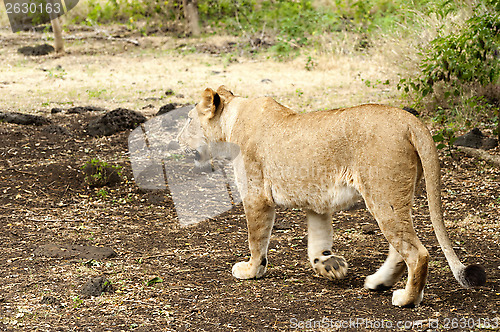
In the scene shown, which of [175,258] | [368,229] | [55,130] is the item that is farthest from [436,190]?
[55,130]

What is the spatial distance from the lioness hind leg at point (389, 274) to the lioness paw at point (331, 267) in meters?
0.26

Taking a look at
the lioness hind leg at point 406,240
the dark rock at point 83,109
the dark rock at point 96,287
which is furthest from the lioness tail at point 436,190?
the dark rock at point 83,109

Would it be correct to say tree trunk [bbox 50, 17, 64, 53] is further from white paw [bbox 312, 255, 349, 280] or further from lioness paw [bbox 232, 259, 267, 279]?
white paw [bbox 312, 255, 349, 280]

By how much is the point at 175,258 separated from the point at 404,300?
6.67ft

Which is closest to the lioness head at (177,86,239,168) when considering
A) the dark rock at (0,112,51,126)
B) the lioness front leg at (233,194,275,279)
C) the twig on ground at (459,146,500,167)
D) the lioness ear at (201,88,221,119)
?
the lioness ear at (201,88,221,119)

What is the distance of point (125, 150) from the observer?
27.2 feet

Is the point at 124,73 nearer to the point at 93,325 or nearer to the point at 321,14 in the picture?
the point at 321,14

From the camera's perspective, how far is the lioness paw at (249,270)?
4.50 metres

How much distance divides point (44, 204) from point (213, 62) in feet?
33.9

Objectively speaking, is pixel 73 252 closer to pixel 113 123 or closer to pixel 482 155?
pixel 113 123

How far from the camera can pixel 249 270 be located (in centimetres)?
450

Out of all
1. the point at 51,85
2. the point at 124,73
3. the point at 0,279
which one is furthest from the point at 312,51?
the point at 0,279

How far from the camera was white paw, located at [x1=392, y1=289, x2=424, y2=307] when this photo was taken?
148 inches

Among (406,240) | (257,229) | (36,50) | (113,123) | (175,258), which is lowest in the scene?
(36,50)
